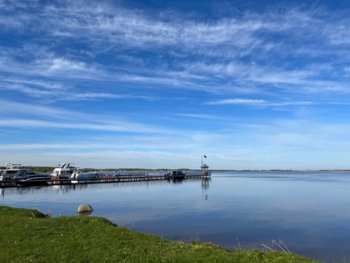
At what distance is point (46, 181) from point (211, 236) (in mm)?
74630

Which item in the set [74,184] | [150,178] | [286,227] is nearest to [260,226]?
[286,227]

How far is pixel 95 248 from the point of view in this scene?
15000 mm

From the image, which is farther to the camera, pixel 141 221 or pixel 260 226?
pixel 141 221

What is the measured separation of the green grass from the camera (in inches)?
530

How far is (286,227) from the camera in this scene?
3316cm

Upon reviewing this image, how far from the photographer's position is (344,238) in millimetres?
28516

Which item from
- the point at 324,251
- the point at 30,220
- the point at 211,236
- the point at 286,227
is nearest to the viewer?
the point at 30,220

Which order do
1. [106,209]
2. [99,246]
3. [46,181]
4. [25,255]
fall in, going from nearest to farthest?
[25,255]
[99,246]
[106,209]
[46,181]

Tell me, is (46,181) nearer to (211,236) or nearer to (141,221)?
(141,221)

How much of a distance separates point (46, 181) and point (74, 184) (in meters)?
7.60

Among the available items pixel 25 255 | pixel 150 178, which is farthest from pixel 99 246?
pixel 150 178

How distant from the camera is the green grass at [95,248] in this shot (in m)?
13.5

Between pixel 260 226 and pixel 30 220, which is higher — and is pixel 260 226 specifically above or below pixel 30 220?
below

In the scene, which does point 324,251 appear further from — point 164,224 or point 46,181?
point 46,181
